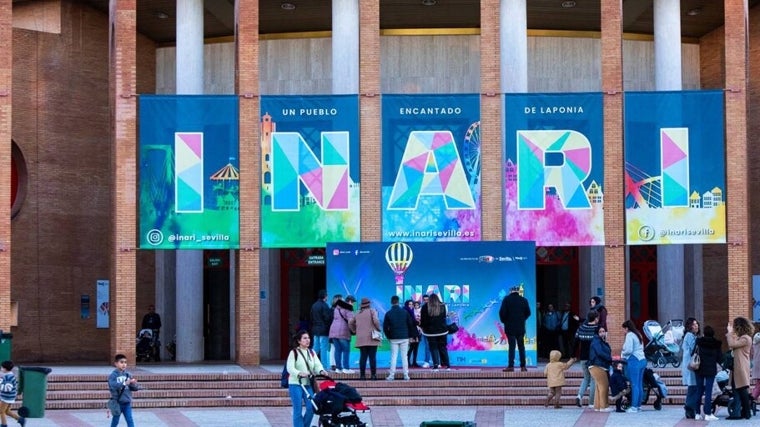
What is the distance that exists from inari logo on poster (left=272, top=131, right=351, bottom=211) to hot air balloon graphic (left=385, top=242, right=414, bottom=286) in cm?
190

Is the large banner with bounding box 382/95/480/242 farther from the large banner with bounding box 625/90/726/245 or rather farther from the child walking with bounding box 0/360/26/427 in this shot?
the child walking with bounding box 0/360/26/427

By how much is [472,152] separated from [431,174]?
1.00 m

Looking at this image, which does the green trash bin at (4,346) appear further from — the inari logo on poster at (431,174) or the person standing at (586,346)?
the person standing at (586,346)

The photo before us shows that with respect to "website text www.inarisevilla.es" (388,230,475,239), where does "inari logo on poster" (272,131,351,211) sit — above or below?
above

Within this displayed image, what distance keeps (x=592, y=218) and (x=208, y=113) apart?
832cm

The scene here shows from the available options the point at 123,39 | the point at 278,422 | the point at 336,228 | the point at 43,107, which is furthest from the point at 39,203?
the point at 278,422

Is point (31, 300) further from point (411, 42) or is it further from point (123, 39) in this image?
point (411, 42)

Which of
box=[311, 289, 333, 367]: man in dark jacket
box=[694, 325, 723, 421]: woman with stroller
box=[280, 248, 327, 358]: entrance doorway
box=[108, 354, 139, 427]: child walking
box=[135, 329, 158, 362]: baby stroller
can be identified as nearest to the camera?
box=[108, 354, 139, 427]: child walking

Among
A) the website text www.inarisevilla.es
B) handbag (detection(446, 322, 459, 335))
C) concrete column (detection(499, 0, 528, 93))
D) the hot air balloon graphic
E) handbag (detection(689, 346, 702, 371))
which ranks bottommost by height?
handbag (detection(689, 346, 702, 371))

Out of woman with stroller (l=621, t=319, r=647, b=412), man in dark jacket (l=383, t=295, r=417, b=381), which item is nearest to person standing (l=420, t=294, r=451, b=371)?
man in dark jacket (l=383, t=295, r=417, b=381)

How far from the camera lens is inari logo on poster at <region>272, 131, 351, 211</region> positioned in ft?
96.2

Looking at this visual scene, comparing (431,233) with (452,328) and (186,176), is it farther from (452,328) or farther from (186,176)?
(186,176)

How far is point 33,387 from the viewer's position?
21406mm

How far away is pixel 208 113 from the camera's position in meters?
29.6
